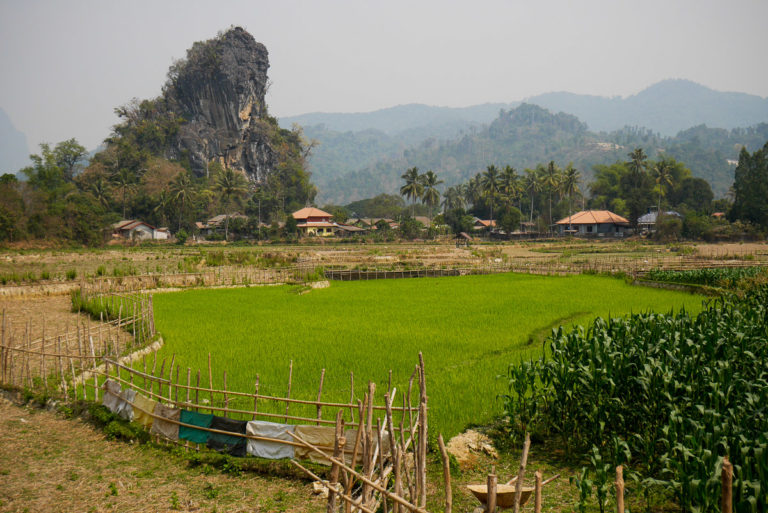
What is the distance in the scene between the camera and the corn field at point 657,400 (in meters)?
5.29

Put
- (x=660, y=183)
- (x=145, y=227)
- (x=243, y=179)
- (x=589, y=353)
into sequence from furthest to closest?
(x=243, y=179) → (x=660, y=183) → (x=145, y=227) → (x=589, y=353)

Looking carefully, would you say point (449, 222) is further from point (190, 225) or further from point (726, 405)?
point (726, 405)

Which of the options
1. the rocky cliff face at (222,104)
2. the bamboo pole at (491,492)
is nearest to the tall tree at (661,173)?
the rocky cliff face at (222,104)

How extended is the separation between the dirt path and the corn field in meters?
3.44

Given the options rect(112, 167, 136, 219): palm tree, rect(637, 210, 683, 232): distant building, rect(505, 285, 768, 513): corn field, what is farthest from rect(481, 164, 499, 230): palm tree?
rect(505, 285, 768, 513): corn field

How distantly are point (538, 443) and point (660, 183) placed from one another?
274ft

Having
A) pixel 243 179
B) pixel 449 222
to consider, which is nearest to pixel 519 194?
pixel 449 222

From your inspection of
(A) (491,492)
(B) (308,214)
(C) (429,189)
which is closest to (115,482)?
(A) (491,492)

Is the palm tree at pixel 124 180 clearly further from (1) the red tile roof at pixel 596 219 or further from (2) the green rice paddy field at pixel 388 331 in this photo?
(1) the red tile roof at pixel 596 219

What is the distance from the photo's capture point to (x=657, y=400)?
21.3 ft

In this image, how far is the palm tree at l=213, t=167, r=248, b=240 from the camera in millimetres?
71938

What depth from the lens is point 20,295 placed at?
21281 millimetres

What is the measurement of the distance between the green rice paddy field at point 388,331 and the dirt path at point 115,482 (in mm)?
1921

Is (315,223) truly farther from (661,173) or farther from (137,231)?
(661,173)
